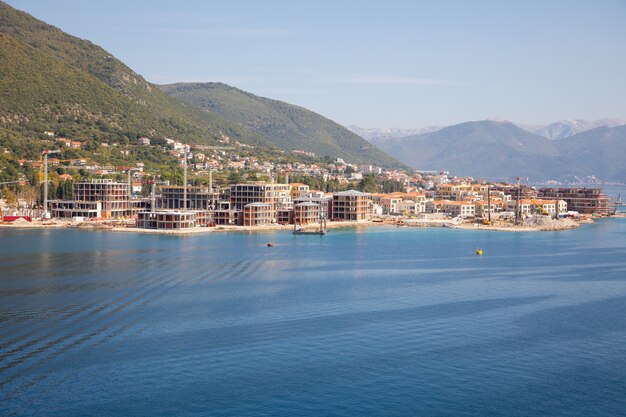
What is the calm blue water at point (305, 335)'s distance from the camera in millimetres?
11758

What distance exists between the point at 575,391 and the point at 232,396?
5719 mm

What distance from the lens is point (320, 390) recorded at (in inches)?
478

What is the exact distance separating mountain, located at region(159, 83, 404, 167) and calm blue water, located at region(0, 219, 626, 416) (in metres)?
98.4

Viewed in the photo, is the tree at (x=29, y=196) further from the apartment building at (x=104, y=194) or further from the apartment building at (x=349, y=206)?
the apartment building at (x=349, y=206)

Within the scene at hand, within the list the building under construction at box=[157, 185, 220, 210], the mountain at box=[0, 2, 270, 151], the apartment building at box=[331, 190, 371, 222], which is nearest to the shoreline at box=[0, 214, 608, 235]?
the apartment building at box=[331, 190, 371, 222]

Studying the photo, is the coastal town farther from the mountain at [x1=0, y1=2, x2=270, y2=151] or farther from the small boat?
the mountain at [x1=0, y1=2, x2=270, y2=151]

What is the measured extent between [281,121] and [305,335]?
12110cm

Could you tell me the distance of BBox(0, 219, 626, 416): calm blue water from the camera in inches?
463

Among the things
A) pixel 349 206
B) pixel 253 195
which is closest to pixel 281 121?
pixel 349 206

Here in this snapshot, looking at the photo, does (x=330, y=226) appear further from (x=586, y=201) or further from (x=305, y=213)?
(x=586, y=201)

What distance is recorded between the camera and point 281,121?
135 m

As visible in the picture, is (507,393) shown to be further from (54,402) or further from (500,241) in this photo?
(500,241)

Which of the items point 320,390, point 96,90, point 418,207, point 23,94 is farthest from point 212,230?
point 96,90

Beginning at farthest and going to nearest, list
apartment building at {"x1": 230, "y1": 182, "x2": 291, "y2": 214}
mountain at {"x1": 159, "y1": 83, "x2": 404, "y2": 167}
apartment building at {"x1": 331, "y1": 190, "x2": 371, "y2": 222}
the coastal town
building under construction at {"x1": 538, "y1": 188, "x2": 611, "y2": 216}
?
mountain at {"x1": 159, "y1": 83, "x2": 404, "y2": 167} → building under construction at {"x1": 538, "y1": 188, "x2": 611, "y2": 216} → apartment building at {"x1": 331, "y1": 190, "x2": 371, "y2": 222} → apartment building at {"x1": 230, "y1": 182, "x2": 291, "y2": 214} → the coastal town
